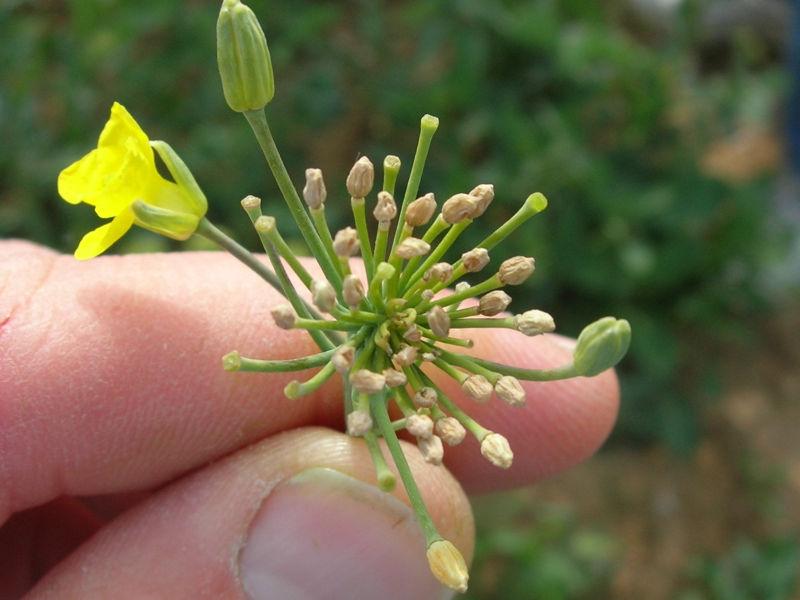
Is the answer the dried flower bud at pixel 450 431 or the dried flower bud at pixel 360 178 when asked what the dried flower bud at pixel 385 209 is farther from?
the dried flower bud at pixel 450 431

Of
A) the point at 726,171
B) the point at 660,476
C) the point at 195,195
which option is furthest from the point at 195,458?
the point at 726,171

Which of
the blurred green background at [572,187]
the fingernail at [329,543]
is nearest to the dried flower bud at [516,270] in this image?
the fingernail at [329,543]

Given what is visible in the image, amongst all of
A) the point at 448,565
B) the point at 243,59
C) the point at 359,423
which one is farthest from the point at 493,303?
the point at 243,59

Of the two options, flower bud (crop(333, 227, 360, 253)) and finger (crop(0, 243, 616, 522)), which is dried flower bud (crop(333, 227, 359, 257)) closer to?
flower bud (crop(333, 227, 360, 253))

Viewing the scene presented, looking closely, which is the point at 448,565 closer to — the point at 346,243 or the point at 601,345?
the point at 601,345

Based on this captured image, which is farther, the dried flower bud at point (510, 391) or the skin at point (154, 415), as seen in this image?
the skin at point (154, 415)

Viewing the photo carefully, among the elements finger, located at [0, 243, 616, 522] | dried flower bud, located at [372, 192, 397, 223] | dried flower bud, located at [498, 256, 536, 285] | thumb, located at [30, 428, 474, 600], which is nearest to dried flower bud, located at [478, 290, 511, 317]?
dried flower bud, located at [498, 256, 536, 285]

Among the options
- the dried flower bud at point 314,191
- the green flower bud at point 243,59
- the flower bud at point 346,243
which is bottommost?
the flower bud at point 346,243

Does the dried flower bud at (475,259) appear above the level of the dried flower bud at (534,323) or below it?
above
